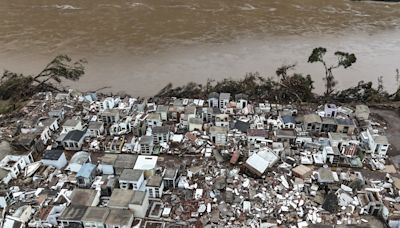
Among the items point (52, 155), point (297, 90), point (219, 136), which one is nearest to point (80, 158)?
point (52, 155)

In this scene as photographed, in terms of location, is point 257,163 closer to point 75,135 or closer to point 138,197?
point 138,197

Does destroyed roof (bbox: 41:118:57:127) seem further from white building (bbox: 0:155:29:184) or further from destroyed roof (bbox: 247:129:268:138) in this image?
destroyed roof (bbox: 247:129:268:138)

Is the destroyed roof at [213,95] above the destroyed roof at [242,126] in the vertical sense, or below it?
above

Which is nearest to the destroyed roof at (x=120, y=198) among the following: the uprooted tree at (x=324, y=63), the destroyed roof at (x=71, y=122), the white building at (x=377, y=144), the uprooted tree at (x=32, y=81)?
the destroyed roof at (x=71, y=122)

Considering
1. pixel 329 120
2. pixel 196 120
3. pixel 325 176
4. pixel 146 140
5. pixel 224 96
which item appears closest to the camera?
pixel 325 176

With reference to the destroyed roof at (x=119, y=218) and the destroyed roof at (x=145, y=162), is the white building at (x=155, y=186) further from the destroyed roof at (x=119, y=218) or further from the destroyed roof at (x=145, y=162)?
the destroyed roof at (x=119, y=218)

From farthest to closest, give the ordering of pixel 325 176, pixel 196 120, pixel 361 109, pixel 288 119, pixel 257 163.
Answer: pixel 361 109 → pixel 288 119 → pixel 196 120 → pixel 257 163 → pixel 325 176
